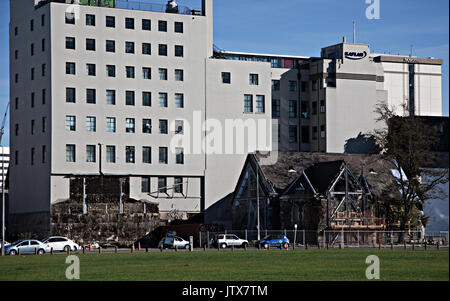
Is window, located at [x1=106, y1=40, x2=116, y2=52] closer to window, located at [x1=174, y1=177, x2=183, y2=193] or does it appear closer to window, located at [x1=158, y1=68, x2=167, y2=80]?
window, located at [x1=158, y1=68, x2=167, y2=80]

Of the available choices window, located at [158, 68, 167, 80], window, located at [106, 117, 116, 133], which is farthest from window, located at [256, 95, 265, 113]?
window, located at [106, 117, 116, 133]

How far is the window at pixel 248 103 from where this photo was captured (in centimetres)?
11214

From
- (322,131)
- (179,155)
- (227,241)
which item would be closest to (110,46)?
(179,155)

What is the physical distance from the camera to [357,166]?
4126 inches

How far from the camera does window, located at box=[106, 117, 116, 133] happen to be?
345 feet

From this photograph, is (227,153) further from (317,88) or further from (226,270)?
(226,270)

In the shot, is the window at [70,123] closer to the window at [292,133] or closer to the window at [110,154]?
the window at [110,154]

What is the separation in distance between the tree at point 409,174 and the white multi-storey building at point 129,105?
13263 millimetres

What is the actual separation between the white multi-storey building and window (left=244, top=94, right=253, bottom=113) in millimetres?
134

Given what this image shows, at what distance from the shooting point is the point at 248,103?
112m

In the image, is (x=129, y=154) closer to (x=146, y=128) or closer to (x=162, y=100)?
(x=146, y=128)

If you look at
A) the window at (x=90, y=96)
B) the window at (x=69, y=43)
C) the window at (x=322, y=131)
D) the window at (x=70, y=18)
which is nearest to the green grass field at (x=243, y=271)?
the window at (x=90, y=96)

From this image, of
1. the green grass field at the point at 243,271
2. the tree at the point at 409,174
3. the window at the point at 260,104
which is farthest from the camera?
the window at the point at 260,104
